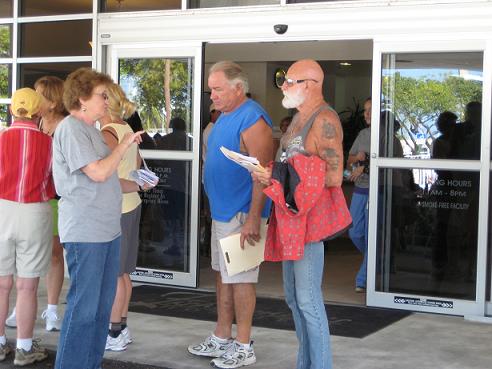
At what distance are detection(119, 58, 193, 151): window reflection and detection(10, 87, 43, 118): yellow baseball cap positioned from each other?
2.65 metres

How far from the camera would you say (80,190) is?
174 inches

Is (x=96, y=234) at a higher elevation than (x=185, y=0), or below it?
below

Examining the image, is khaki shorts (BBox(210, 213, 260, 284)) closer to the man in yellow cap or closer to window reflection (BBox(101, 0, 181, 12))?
the man in yellow cap

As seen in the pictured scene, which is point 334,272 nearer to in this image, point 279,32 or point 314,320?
point 279,32

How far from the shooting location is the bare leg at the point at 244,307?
5109mm

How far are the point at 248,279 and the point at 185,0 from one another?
3.60m

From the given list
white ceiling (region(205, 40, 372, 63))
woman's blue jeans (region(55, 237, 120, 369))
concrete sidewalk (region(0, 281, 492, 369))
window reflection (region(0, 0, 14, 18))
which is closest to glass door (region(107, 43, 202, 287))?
concrete sidewalk (region(0, 281, 492, 369))

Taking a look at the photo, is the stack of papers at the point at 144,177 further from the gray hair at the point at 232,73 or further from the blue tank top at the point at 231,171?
the gray hair at the point at 232,73

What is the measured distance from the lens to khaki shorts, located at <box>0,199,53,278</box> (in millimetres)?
5102

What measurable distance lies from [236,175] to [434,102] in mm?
2382

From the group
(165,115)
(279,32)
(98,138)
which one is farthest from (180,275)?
(98,138)

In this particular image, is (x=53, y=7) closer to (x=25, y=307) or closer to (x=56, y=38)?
(x=56, y=38)

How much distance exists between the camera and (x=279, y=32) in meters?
7.29

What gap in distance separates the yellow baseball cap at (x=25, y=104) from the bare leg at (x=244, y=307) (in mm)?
1668
